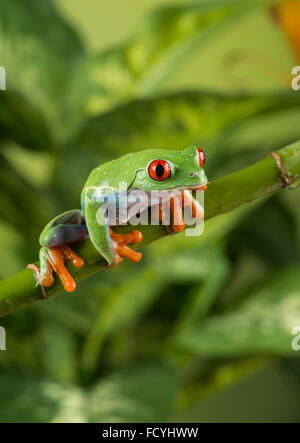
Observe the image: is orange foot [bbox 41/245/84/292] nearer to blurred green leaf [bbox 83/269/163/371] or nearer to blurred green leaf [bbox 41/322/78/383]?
blurred green leaf [bbox 83/269/163/371]

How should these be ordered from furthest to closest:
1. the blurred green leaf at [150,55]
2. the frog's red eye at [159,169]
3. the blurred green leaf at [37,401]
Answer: the blurred green leaf at [150,55]
the blurred green leaf at [37,401]
the frog's red eye at [159,169]

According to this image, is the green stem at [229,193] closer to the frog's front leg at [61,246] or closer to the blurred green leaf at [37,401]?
the frog's front leg at [61,246]

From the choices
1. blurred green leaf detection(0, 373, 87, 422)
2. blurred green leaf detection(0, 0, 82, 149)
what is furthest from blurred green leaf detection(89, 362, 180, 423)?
blurred green leaf detection(0, 0, 82, 149)

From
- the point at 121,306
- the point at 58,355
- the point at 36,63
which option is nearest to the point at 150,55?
the point at 36,63

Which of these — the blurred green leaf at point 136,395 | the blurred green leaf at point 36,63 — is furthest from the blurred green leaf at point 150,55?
the blurred green leaf at point 136,395

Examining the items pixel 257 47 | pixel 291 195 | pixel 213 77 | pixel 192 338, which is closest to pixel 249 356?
pixel 192 338
